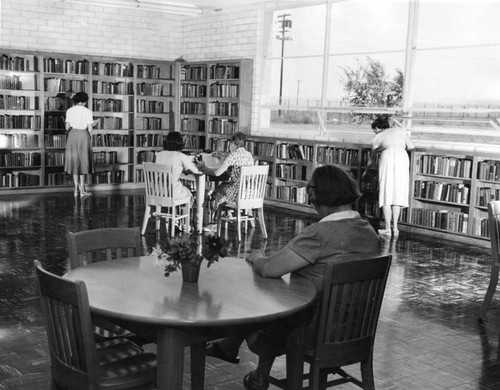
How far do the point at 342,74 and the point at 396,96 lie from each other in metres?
1.19

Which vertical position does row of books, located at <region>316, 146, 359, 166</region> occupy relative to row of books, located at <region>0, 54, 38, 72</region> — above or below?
below

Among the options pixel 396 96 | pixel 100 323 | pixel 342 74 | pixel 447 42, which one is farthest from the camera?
pixel 342 74

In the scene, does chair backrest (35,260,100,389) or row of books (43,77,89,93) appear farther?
row of books (43,77,89,93)

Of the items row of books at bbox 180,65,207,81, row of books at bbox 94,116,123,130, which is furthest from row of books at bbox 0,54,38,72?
row of books at bbox 180,65,207,81

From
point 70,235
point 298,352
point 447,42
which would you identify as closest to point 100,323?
point 70,235

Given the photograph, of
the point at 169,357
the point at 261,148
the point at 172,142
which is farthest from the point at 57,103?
the point at 169,357

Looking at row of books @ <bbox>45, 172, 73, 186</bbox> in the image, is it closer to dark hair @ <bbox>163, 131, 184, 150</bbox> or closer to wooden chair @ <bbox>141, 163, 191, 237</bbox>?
wooden chair @ <bbox>141, 163, 191, 237</bbox>

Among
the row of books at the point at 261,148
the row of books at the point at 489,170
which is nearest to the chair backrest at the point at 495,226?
the row of books at the point at 489,170

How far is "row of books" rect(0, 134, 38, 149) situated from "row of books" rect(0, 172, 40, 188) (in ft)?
1.59

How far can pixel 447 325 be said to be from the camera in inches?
197

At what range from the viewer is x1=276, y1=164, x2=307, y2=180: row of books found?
10805mm

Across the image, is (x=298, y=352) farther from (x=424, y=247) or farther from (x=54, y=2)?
(x=54, y=2)

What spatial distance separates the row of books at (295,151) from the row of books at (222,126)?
135 centimetres

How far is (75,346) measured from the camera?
262 centimetres
